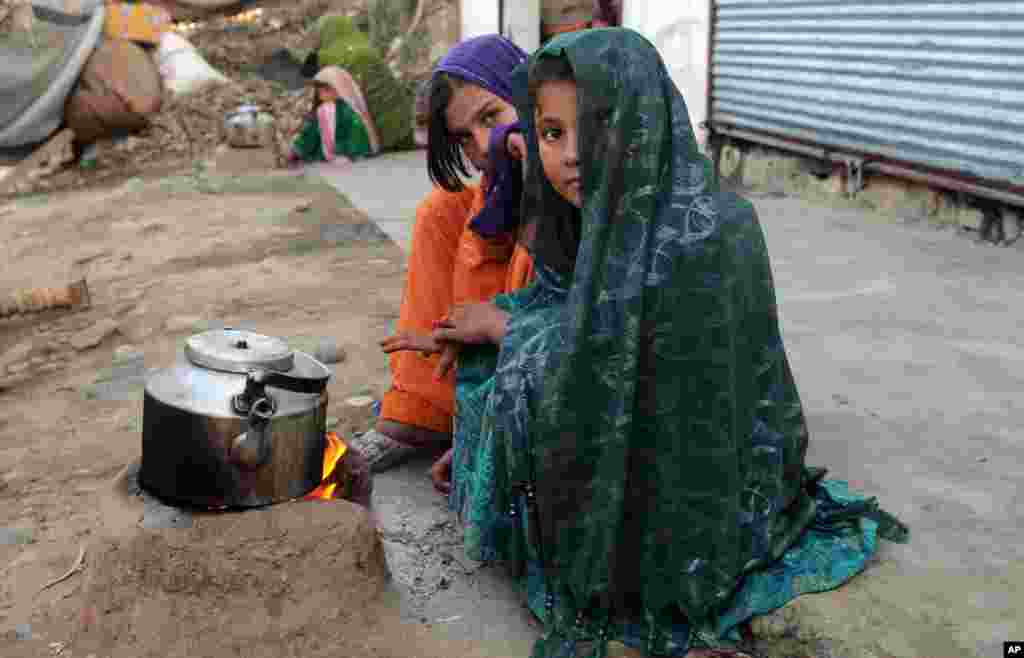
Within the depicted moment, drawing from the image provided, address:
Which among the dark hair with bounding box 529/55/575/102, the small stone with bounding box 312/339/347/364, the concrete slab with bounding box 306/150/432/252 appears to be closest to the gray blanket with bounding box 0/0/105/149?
the concrete slab with bounding box 306/150/432/252

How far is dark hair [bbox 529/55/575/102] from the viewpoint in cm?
188

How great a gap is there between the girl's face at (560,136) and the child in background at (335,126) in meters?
9.05

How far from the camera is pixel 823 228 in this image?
571cm

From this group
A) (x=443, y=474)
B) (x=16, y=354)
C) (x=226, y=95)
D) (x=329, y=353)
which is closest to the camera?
(x=443, y=474)

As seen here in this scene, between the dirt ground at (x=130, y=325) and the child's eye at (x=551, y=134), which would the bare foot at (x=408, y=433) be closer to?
the dirt ground at (x=130, y=325)

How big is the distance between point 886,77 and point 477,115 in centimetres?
416

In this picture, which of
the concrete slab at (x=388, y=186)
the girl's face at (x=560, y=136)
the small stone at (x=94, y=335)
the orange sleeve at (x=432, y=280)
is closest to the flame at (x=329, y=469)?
the orange sleeve at (x=432, y=280)

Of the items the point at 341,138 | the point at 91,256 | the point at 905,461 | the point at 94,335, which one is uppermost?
the point at 905,461

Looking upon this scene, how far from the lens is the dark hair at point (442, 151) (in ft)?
8.52

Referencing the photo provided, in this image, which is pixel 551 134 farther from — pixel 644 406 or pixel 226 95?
pixel 226 95

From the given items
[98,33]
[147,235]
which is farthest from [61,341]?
[98,33]

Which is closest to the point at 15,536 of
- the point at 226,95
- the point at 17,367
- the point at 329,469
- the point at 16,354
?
the point at 329,469

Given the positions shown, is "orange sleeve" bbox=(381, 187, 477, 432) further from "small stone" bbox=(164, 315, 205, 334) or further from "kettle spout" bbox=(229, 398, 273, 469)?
"small stone" bbox=(164, 315, 205, 334)

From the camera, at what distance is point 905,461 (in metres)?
2.48
